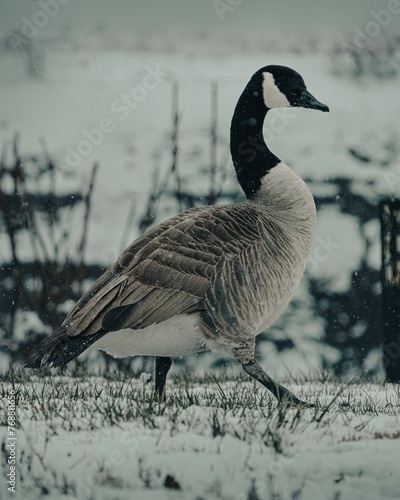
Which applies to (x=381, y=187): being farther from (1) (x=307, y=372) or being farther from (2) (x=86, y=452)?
(2) (x=86, y=452)

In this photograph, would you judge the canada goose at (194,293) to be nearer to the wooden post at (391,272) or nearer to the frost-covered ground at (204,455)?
the frost-covered ground at (204,455)

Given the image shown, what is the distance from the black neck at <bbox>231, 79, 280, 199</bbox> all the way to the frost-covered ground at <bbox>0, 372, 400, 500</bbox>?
1.97m

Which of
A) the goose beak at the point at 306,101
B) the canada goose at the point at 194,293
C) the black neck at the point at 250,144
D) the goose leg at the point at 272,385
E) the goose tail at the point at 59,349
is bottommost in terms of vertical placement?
the goose leg at the point at 272,385

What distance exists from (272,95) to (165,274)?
1.84 metres

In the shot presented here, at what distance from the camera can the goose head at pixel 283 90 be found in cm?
544

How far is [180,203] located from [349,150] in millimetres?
3742

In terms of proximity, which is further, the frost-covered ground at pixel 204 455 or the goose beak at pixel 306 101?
the goose beak at pixel 306 101

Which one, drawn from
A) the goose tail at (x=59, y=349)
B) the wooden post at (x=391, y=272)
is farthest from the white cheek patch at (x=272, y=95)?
the goose tail at (x=59, y=349)

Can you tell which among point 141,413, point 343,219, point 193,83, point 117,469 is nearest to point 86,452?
point 117,469

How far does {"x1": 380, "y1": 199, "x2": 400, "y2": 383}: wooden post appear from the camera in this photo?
21.1ft

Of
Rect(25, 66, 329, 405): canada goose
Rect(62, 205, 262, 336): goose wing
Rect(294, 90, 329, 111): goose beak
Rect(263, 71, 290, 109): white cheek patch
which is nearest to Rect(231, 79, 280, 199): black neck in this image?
Rect(263, 71, 290, 109): white cheek patch

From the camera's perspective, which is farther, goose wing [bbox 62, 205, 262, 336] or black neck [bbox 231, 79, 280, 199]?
black neck [bbox 231, 79, 280, 199]

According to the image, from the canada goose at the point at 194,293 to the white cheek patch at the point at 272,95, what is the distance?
96 centimetres

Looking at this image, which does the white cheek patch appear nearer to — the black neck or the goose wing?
the black neck
